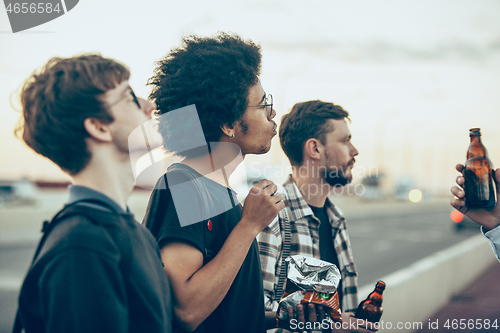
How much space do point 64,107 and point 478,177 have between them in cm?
259

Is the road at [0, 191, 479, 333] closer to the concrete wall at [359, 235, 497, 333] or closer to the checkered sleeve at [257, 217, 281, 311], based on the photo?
the concrete wall at [359, 235, 497, 333]

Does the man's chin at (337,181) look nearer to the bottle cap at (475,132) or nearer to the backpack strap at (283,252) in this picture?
the backpack strap at (283,252)

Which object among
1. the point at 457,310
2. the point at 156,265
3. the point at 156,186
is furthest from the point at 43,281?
the point at 457,310

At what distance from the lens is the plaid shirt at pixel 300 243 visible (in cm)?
230

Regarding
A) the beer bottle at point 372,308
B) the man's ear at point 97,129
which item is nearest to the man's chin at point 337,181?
the beer bottle at point 372,308

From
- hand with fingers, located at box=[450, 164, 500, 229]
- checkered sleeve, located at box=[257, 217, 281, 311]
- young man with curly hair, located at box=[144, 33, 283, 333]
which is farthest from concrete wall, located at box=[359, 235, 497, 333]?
young man with curly hair, located at box=[144, 33, 283, 333]

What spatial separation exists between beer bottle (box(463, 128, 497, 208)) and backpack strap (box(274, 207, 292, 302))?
3.86 feet

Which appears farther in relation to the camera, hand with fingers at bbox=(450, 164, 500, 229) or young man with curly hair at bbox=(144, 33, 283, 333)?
hand with fingers at bbox=(450, 164, 500, 229)

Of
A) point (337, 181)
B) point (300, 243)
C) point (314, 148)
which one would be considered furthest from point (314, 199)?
point (300, 243)

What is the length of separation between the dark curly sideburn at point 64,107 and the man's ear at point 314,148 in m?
1.97

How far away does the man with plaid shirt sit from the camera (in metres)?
2.40

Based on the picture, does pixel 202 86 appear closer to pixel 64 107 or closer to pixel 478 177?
pixel 64 107

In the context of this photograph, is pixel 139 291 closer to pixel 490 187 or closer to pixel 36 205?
pixel 490 187

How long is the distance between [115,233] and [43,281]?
0.23 m
